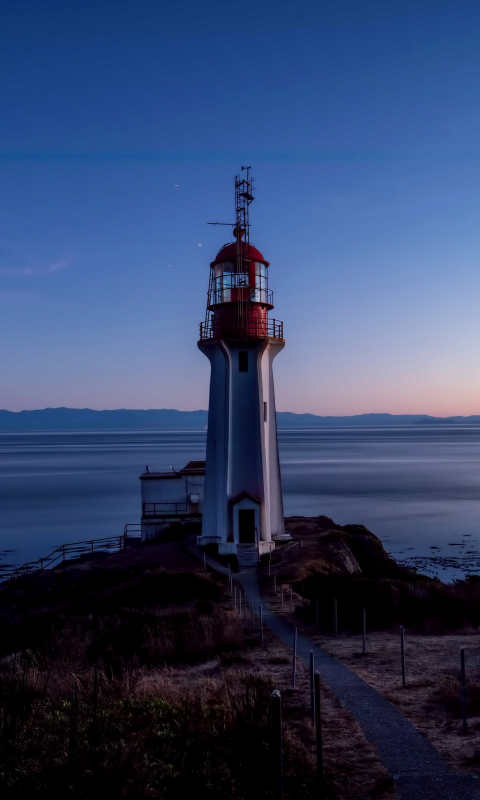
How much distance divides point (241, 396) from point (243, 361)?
133cm

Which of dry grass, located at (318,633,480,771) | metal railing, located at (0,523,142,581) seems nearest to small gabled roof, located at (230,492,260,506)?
dry grass, located at (318,633,480,771)

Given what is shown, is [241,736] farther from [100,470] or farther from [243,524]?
[100,470]

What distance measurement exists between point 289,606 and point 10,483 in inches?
2710

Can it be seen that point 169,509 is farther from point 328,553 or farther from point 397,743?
point 397,743

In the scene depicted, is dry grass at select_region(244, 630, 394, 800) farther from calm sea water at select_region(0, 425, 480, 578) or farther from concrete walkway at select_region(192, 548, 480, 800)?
calm sea water at select_region(0, 425, 480, 578)

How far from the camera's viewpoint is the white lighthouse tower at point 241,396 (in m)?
23.0

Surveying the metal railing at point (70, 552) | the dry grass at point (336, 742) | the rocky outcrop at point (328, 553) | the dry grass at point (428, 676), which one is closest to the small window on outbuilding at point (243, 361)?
the rocky outcrop at point (328, 553)

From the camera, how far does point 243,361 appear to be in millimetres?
23500

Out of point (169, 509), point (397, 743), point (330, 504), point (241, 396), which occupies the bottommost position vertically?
point (330, 504)

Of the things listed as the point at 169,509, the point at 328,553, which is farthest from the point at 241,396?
the point at 169,509

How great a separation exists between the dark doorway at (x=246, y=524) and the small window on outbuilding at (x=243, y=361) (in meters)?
5.25

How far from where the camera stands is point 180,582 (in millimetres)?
17891

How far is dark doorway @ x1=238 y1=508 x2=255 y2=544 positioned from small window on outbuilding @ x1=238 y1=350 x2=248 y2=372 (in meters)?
5.25

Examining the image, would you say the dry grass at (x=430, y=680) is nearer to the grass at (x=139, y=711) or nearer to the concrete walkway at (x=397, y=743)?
the concrete walkway at (x=397, y=743)
